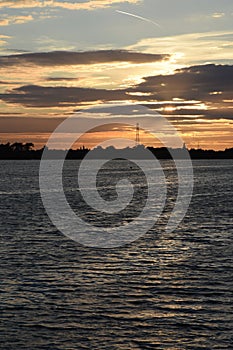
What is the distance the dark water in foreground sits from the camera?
2183 centimetres

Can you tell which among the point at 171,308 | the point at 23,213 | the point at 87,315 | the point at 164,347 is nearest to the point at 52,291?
the point at 87,315

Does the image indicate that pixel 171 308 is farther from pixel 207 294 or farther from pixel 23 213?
pixel 23 213

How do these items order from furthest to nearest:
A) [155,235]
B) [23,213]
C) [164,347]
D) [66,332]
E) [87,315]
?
1. [23,213]
2. [155,235]
3. [87,315]
4. [66,332]
5. [164,347]

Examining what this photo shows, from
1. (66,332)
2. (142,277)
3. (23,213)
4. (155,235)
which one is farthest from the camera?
(23,213)

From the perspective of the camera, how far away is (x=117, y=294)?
91.4ft

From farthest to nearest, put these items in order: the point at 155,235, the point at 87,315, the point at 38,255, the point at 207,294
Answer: the point at 155,235 → the point at 38,255 → the point at 207,294 → the point at 87,315

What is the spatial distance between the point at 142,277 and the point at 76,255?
26.9 ft

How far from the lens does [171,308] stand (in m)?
25.6

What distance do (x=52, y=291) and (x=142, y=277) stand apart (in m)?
5.57

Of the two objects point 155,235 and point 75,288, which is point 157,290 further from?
point 155,235

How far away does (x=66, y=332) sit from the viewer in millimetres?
22406

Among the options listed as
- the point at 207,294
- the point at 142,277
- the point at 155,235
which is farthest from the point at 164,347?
the point at 155,235

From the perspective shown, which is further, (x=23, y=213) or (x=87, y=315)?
(x=23, y=213)

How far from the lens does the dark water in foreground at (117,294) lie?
71.6 feet
